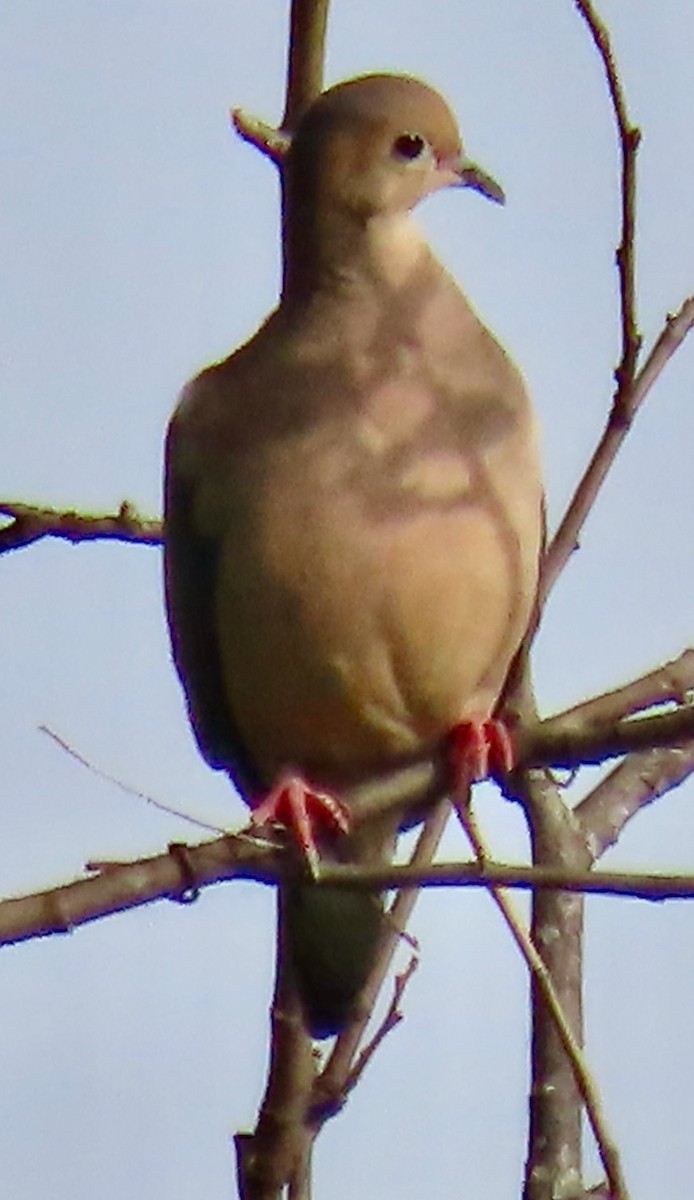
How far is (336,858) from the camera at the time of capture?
2.53 metres

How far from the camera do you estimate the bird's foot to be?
229 cm

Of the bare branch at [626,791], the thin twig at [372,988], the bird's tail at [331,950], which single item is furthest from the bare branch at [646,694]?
the bird's tail at [331,950]

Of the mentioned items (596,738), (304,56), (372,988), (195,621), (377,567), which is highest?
(304,56)

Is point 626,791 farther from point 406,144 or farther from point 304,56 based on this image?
point 304,56

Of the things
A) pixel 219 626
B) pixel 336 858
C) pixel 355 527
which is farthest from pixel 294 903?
pixel 355 527

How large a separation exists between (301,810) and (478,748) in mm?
197

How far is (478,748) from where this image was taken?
2314 millimetres

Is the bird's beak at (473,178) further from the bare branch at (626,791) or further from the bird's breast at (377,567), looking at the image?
the bare branch at (626,791)

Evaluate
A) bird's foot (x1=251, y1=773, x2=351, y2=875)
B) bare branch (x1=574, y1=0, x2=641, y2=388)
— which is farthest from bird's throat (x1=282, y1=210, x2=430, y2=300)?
bird's foot (x1=251, y1=773, x2=351, y2=875)

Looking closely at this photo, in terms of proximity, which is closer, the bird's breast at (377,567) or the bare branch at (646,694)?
the bare branch at (646,694)

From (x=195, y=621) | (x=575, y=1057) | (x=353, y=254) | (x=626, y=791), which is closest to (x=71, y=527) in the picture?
(x=195, y=621)

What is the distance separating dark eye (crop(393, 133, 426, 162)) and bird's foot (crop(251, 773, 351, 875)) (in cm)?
71

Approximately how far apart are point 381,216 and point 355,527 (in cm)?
43

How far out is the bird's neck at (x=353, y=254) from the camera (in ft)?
8.14
